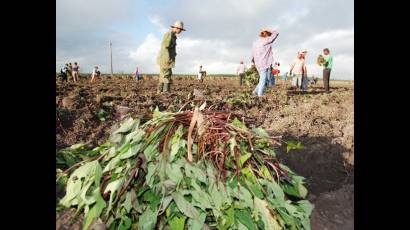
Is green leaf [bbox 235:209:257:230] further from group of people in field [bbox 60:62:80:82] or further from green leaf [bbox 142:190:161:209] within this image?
group of people in field [bbox 60:62:80:82]

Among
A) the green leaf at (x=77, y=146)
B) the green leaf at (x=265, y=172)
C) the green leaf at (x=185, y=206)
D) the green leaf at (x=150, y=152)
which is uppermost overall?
the green leaf at (x=150, y=152)

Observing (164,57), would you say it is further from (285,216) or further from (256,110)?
(285,216)

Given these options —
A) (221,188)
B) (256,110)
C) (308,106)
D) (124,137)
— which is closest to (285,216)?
(221,188)

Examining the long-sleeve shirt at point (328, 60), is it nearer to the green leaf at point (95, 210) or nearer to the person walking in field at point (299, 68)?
the person walking in field at point (299, 68)

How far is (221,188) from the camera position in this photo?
2355mm

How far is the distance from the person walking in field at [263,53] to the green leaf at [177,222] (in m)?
7.47

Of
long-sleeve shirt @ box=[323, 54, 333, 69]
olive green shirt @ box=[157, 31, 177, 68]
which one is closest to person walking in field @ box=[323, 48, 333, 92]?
long-sleeve shirt @ box=[323, 54, 333, 69]

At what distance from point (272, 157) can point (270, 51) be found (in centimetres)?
736

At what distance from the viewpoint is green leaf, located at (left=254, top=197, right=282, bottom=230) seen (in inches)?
92.4

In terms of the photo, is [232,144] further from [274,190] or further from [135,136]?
[135,136]

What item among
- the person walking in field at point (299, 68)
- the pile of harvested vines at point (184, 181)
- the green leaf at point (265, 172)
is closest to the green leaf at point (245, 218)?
the pile of harvested vines at point (184, 181)

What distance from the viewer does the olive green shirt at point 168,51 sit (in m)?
9.09

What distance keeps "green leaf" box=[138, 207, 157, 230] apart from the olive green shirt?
719cm

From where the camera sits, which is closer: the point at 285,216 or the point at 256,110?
the point at 285,216
